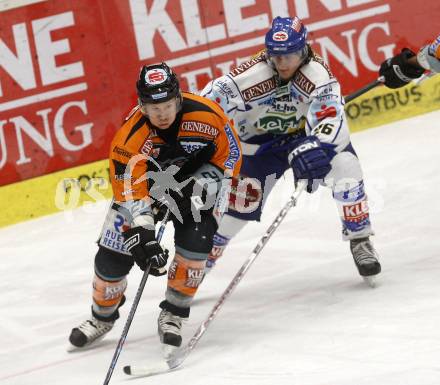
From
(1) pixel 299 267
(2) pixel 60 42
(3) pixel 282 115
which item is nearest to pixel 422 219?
(1) pixel 299 267

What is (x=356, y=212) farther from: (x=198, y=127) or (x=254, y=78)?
(x=198, y=127)

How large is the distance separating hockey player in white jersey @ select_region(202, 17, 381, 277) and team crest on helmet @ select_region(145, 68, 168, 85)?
76 centimetres

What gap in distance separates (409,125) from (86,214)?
2.43 meters

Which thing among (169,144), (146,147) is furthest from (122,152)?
(169,144)

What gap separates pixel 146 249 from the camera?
415 centimetres

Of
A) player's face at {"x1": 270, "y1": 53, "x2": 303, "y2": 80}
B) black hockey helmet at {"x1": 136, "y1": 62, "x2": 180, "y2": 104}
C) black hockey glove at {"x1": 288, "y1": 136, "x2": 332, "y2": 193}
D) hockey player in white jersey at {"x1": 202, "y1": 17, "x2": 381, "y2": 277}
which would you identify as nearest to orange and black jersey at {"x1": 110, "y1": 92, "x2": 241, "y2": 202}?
black hockey helmet at {"x1": 136, "y1": 62, "x2": 180, "y2": 104}

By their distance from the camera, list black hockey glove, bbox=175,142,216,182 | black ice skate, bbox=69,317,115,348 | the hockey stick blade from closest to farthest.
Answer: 1. the hockey stick blade
2. black hockey glove, bbox=175,142,216,182
3. black ice skate, bbox=69,317,115,348

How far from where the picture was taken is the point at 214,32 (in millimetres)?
7660

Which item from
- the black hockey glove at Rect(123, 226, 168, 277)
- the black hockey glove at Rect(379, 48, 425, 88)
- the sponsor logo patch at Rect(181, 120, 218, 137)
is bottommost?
the black hockey glove at Rect(123, 226, 168, 277)

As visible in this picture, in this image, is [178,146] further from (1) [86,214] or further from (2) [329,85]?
(1) [86,214]

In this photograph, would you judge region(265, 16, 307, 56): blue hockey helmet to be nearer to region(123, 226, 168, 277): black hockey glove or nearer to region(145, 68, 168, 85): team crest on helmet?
region(145, 68, 168, 85): team crest on helmet

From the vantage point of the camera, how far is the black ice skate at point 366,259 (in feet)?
15.8

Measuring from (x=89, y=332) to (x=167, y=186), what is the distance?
743 millimetres

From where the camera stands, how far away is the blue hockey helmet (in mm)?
4844
